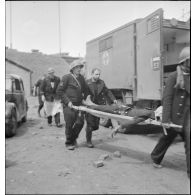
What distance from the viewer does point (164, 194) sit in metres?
3.48

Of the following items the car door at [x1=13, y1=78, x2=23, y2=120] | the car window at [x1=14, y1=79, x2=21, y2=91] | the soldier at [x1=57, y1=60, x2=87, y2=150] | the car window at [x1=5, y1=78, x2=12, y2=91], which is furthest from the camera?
the car window at [x1=14, y1=79, x2=21, y2=91]

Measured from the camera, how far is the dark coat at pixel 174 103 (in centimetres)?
265

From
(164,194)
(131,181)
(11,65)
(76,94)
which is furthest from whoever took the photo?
(11,65)

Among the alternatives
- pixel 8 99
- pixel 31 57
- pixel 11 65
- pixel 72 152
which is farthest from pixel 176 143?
pixel 31 57

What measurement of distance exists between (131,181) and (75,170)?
39.6 inches

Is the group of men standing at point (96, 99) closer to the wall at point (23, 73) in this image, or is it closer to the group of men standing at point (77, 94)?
the group of men standing at point (77, 94)

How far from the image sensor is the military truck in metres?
5.25

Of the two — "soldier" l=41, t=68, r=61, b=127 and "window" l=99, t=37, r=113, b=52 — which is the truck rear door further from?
→ "soldier" l=41, t=68, r=61, b=127

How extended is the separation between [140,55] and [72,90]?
2060mm

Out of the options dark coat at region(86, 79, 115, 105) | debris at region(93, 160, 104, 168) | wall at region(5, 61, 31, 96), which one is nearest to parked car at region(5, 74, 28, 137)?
dark coat at region(86, 79, 115, 105)

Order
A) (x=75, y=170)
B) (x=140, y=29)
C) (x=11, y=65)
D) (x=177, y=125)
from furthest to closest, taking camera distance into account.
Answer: (x=11, y=65)
(x=140, y=29)
(x=75, y=170)
(x=177, y=125)

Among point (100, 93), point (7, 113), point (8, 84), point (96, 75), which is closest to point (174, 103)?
point (96, 75)

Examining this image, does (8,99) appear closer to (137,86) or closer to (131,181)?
(137,86)

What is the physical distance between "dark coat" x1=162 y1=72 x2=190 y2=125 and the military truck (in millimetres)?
1000
